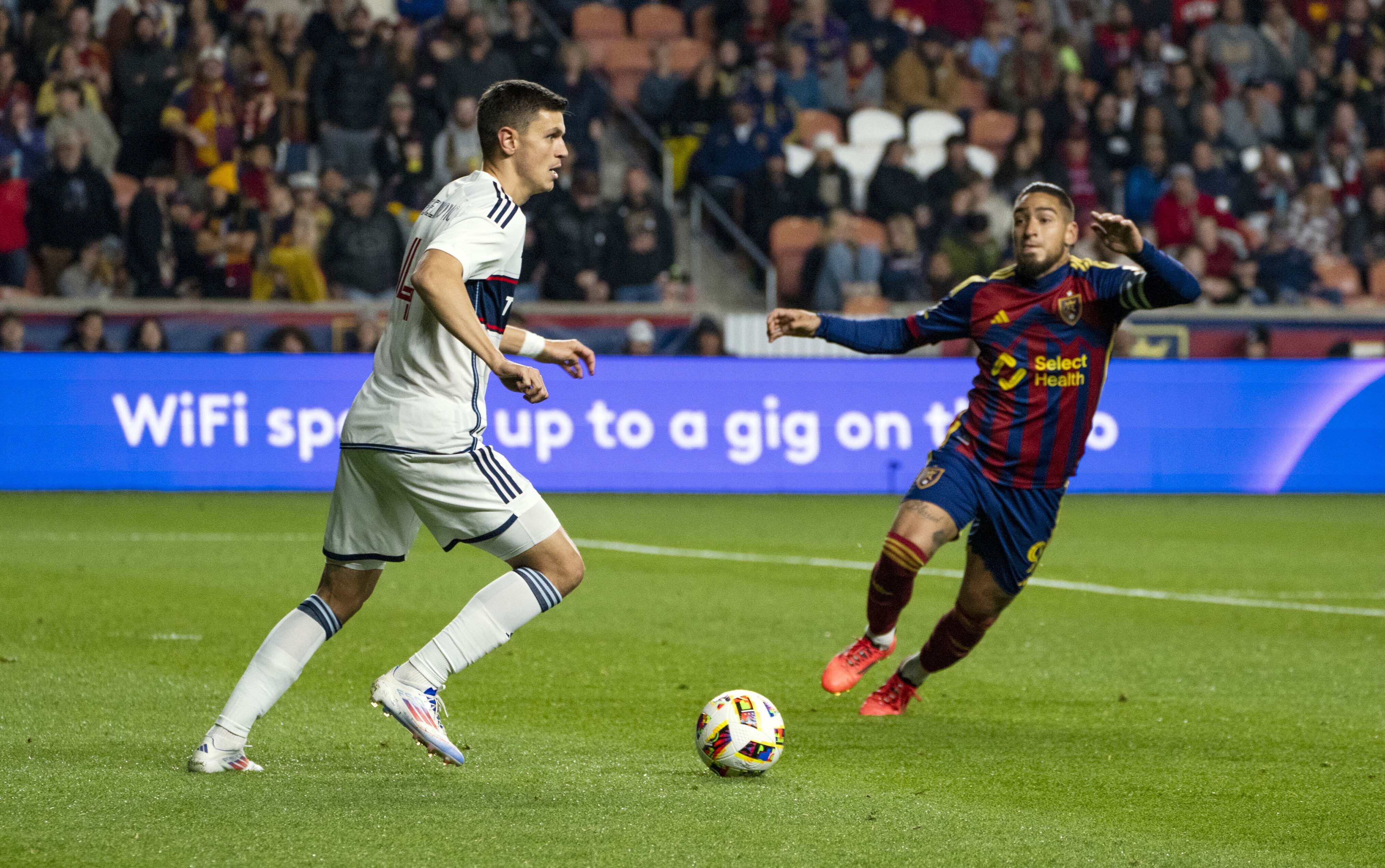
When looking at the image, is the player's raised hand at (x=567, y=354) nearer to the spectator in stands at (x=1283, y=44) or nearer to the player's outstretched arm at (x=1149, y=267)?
the player's outstretched arm at (x=1149, y=267)

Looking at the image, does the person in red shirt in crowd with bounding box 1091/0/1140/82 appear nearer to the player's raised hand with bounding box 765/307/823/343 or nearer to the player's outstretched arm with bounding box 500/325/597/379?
the player's raised hand with bounding box 765/307/823/343

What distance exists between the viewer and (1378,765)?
571 centimetres

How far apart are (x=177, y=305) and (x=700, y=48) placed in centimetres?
750

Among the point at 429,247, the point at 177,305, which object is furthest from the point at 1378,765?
the point at 177,305

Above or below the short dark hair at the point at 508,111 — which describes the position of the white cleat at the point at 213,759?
below

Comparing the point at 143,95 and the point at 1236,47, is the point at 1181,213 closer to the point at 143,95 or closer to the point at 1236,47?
the point at 1236,47

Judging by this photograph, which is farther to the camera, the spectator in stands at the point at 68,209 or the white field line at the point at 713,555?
the spectator in stands at the point at 68,209

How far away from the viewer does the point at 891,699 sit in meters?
6.77

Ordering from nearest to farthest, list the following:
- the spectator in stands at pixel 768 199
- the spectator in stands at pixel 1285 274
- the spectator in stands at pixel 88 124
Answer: the spectator in stands at pixel 88 124
the spectator in stands at pixel 768 199
the spectator in stands at pixel 1285 274

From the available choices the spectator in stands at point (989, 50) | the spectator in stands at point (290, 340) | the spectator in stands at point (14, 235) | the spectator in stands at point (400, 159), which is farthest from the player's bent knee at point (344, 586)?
the spectator in stands at point (989, 50)

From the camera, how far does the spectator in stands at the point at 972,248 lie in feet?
61.5

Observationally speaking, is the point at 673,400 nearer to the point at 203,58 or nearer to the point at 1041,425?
the point at 203,58

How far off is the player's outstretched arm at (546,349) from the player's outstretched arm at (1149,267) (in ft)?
5.90

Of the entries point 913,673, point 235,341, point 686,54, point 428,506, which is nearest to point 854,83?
point 686,54
